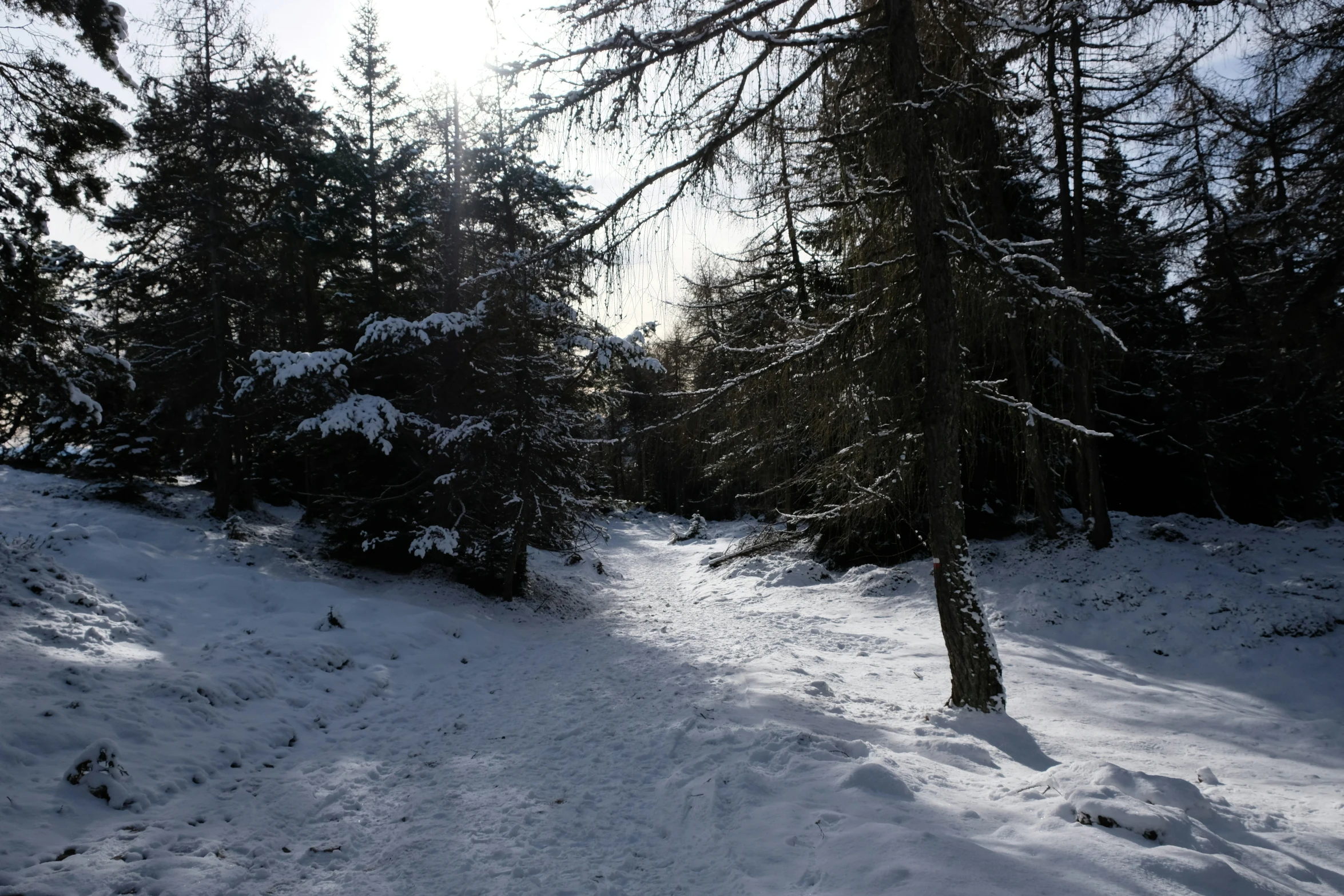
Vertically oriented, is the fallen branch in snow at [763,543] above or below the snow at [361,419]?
below

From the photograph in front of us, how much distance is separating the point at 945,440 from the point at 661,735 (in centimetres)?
376

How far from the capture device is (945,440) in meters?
5.64

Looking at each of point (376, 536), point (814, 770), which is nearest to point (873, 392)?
point (814, 770)

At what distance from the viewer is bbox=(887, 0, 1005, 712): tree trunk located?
5.55 meters

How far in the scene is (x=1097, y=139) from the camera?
12031 millimetres

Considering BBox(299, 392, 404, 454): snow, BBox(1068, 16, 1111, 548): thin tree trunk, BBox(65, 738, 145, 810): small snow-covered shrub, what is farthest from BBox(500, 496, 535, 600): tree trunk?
BBox(1068, 16, 1111, 548): thin tree trunk

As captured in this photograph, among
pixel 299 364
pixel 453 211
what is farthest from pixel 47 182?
pixel 453 211

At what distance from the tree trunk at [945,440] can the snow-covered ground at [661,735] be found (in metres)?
0.48

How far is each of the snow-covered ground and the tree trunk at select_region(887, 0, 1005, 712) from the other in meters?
0.48

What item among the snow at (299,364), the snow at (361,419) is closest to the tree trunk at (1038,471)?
the snow at (361,419)

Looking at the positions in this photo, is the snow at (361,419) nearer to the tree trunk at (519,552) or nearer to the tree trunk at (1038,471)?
the tree trunk at (519,552)

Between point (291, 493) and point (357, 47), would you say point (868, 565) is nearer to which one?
point (291, 493)

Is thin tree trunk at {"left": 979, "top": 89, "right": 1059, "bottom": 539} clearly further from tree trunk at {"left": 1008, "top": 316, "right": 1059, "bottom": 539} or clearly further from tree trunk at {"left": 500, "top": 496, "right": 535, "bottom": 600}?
tree trunk at {"left": 500, "top": 496, "right": 535, "bottom": 600}

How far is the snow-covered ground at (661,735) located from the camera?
11.2 ft
